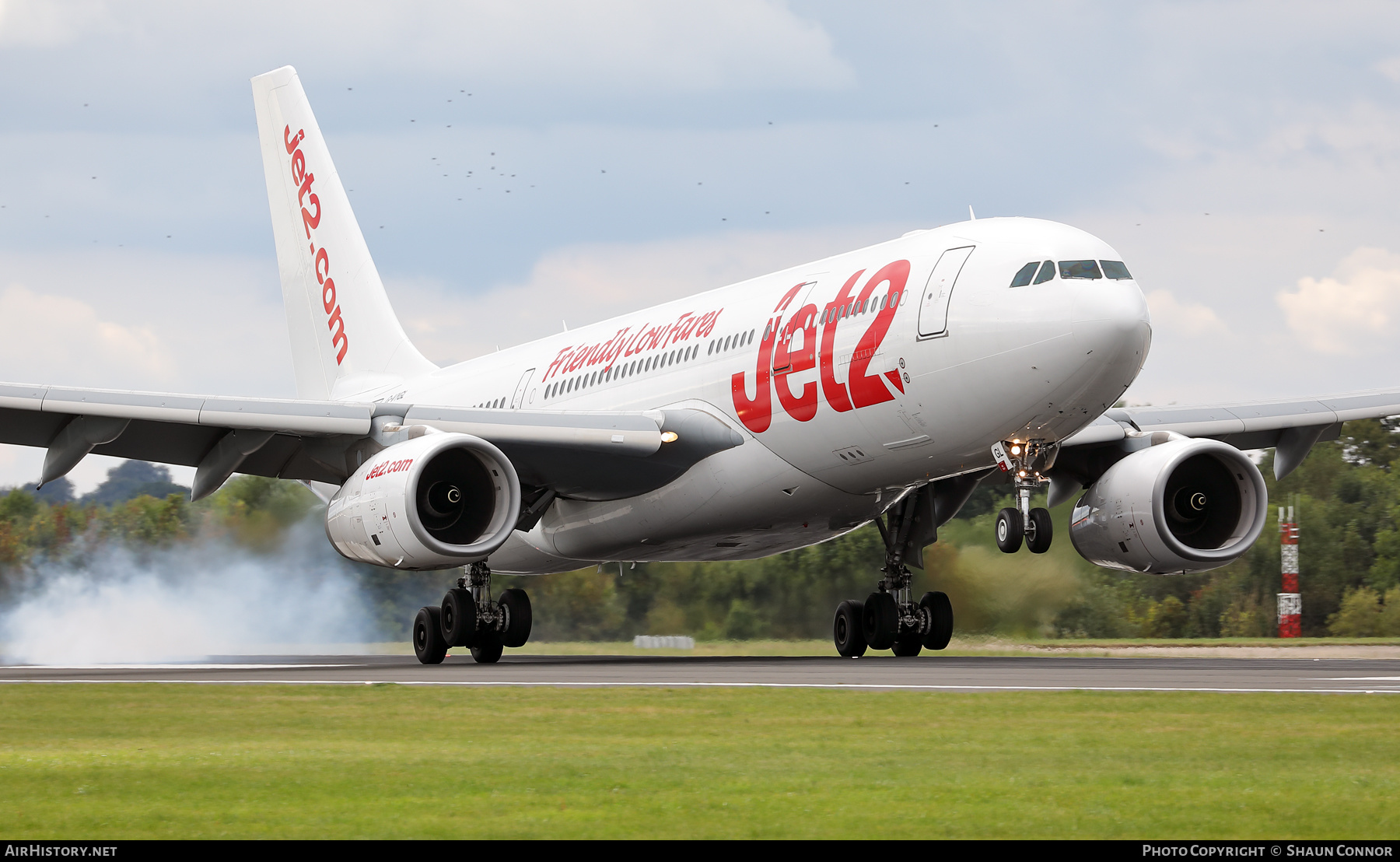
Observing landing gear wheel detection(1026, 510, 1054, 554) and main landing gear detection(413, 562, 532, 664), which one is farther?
main landing gear detection(413, 562, 532, 664)

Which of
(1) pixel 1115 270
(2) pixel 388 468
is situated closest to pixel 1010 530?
(1) pixel 1115 270

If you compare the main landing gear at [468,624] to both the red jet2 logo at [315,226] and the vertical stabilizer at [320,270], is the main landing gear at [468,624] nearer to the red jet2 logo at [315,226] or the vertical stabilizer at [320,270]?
the vertical stabilizer at [320,270]

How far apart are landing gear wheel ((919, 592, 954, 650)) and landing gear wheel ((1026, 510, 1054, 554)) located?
218 inches

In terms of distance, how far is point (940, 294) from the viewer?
1988 cm

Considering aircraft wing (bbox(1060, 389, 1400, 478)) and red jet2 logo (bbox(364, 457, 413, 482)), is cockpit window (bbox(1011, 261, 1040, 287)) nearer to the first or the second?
aircraft wing (bbox(1060, 389, 1400, 478))

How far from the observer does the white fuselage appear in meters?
19.2

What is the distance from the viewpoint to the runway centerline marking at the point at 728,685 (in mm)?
14555

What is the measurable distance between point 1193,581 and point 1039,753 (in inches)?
1367

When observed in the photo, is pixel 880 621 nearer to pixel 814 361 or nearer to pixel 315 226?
pixel 814 361

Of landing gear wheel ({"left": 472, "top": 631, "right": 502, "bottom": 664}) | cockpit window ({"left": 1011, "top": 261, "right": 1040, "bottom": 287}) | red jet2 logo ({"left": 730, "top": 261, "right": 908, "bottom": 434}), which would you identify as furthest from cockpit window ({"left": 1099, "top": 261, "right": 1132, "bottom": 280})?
landing gear wheel ({"left": 472, "top": 631, "right": 502, "bottom": 664})

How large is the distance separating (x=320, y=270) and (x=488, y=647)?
41.6 feet

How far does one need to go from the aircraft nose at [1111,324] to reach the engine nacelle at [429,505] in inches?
282

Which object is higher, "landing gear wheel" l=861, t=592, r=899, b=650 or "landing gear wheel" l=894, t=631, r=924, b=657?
"landing gear wheel" l=861, t=592, r=899, b=650

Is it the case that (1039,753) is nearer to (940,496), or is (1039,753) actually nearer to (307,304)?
(940,496)
